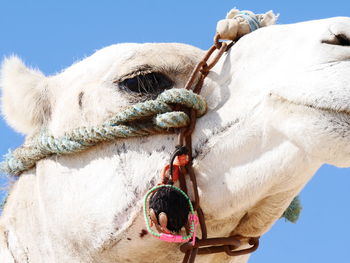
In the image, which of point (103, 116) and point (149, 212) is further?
point (103, 116)

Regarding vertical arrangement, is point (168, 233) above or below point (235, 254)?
above

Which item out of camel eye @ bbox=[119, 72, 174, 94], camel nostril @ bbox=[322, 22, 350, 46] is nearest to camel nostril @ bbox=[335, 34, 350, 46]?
camel nostril @ bbox=[322, 22, 350, 46]

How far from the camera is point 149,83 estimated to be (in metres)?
4.43

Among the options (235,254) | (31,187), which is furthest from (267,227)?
(31,187)

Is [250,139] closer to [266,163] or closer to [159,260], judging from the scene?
[266,163]

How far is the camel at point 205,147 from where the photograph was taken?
380 cm

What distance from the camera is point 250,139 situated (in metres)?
4.00

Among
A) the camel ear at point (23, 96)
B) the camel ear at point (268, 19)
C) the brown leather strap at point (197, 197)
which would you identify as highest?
the camel ear at point (23, 96)

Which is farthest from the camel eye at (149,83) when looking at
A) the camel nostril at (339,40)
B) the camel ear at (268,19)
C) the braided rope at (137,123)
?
the camel nostril at (339,40)

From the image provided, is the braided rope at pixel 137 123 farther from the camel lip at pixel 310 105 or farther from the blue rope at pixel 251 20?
the blue rope at pixel 251 20

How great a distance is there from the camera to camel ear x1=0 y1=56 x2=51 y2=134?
4.98 metres

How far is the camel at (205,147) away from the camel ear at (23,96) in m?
0.04

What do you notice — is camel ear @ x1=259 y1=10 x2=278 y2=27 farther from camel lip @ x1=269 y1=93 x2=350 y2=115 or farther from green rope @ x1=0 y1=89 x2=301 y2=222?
camel lip @ x1=269 y1=93 x2=350 y2=115

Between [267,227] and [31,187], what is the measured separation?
160 centimetres
